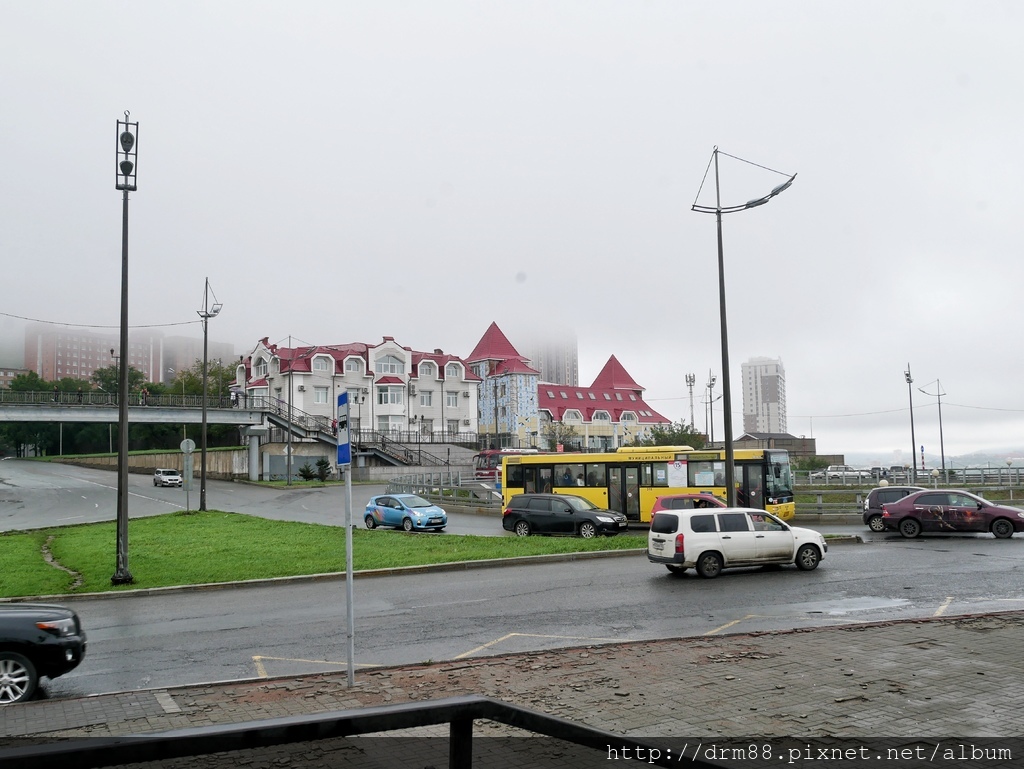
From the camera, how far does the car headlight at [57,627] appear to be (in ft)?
29.7

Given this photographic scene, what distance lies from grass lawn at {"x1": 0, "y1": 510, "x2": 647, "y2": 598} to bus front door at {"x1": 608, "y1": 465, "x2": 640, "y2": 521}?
7417mm

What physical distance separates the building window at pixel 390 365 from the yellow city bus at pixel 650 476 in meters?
55.1

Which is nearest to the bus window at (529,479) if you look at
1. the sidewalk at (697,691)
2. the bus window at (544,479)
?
the bus window at (544,479)

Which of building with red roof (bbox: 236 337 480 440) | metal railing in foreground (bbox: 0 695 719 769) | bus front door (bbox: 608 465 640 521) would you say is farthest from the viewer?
building with red roof (bbox: 236 337 480 440)

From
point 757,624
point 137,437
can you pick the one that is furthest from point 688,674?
point 137,437

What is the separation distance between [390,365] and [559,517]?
6340 cm

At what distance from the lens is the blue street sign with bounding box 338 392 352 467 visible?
9047mm

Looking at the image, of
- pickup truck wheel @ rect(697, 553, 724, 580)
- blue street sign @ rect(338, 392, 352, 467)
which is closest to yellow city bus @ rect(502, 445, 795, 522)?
pickup truck wheel @ rect(697, 553, 724, 580)

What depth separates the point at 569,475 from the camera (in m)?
33.1

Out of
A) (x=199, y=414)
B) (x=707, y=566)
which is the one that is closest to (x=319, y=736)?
(x=707, y=566)

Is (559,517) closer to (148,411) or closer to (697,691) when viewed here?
(697,691)

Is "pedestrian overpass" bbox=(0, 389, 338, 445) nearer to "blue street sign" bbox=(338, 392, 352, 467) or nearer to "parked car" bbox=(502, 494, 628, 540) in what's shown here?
"parked car" bbox=(502, 494, 628, 540)

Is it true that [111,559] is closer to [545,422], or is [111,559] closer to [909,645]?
[909,645]

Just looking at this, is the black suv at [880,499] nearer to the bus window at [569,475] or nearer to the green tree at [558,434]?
the bus window at [569,475]
